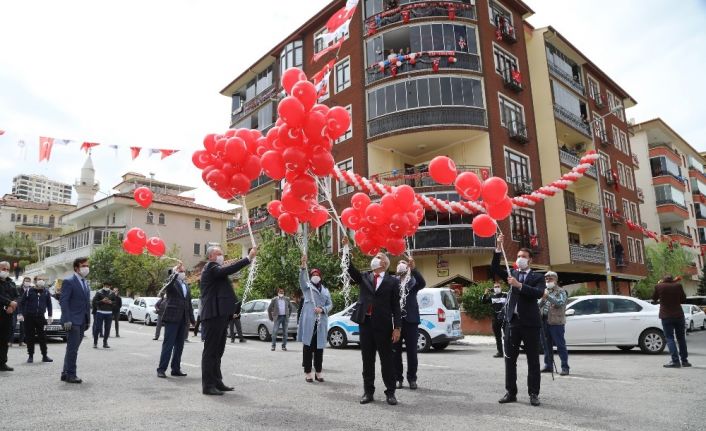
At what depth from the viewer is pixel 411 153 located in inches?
1143

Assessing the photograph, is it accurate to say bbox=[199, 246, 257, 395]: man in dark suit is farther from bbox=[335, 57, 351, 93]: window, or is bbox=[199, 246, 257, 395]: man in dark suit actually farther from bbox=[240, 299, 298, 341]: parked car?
bbox=[335, 57, 351, 93]: window

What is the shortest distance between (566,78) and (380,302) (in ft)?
104

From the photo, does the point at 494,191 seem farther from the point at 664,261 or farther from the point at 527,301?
the point at 664,261

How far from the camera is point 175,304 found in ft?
30.0

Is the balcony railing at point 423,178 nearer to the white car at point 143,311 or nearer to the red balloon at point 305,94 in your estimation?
the white car at point 143,311

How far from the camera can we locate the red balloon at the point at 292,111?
7.15m

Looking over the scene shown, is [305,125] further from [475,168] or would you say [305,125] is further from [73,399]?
[475,168]

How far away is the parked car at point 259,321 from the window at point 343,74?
1513 centimetres

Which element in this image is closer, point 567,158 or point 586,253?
point 586,253

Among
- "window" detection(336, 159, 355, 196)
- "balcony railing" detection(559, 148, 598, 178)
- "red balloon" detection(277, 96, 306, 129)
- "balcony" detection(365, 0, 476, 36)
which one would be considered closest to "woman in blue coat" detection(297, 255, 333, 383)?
"red balloon" detection(277, 96, 306, 129)

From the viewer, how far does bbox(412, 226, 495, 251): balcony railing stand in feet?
81.4

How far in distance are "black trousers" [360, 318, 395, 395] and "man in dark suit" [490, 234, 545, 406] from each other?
1451 millimetres

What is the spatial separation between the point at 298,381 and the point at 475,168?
20.0 metres

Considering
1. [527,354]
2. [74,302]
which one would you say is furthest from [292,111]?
[74,302]
